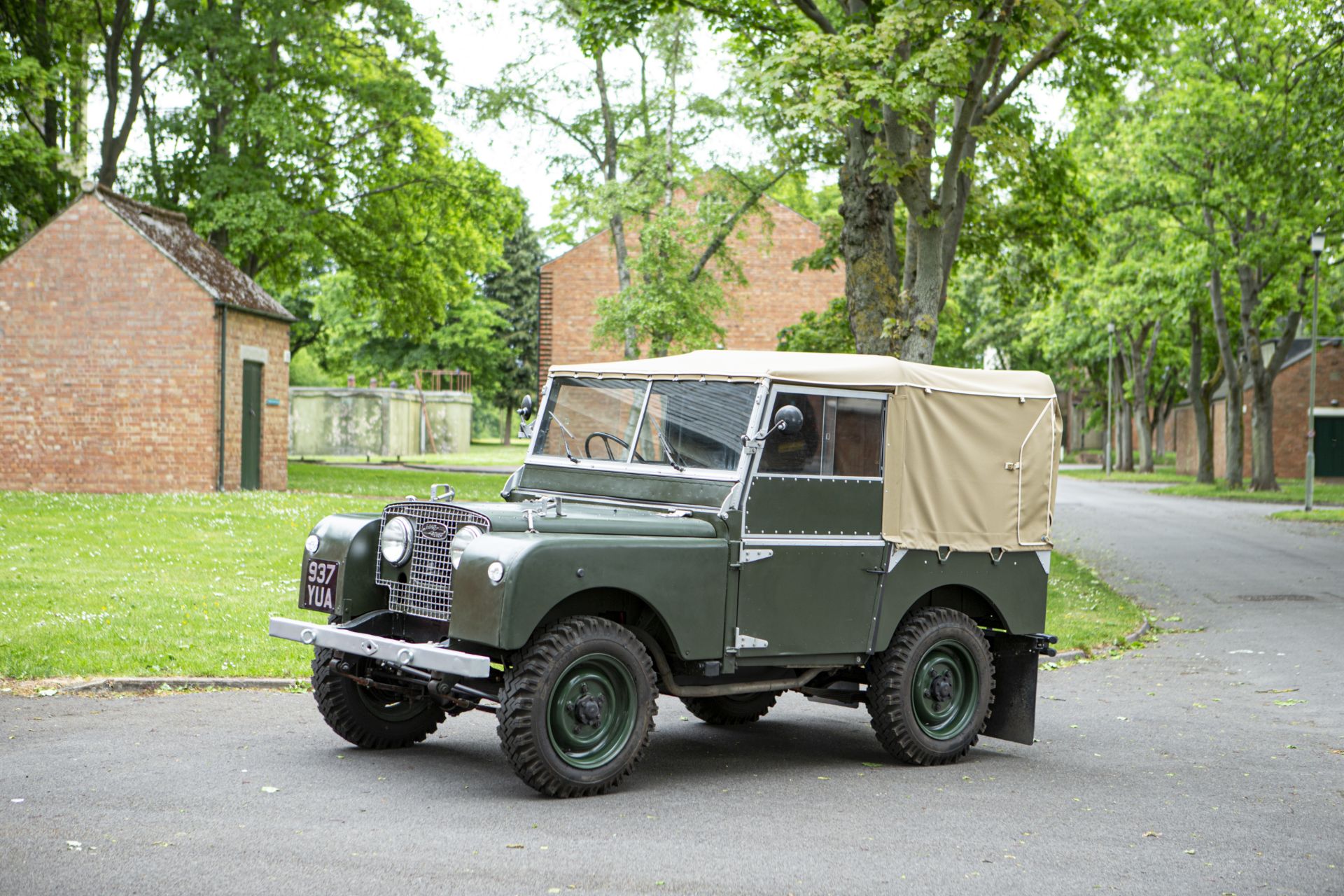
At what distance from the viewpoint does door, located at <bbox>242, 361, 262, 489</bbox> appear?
1022 inches

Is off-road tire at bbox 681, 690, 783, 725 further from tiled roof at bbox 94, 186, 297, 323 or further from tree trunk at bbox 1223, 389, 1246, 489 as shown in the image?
tree trunk at bbox 1223, 389, 1246, 489

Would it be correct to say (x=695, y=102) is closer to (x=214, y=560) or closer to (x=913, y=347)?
(x=913, y=347)

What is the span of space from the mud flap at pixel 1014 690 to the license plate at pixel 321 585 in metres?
3.91

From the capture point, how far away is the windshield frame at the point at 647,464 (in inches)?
274

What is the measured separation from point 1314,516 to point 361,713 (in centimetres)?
2622

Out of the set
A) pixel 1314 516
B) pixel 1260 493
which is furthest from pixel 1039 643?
pixel 1260 493

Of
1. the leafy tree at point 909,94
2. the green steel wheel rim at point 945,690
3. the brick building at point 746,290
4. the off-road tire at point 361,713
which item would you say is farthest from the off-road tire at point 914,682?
the brick building at point 746,290

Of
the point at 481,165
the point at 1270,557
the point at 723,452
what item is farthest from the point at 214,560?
the point at 481,165

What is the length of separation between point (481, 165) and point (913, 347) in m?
19.1

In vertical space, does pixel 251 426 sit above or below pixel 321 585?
above

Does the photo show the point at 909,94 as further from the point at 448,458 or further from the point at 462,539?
the point at 448,458

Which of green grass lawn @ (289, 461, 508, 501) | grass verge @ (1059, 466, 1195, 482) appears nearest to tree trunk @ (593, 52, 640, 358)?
green grass lawn @ (289, 461, 508, 501)

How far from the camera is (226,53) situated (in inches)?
1147

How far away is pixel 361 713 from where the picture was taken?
23.6 ft
